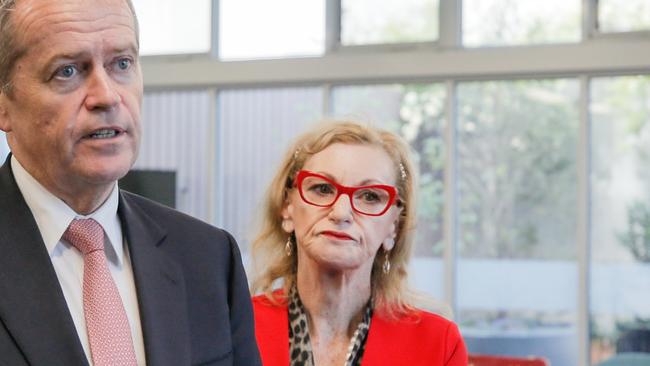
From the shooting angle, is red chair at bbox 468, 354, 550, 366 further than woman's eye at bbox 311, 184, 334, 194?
Yes

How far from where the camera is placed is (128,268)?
5.30 ft

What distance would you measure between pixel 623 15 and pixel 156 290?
6.43 metres

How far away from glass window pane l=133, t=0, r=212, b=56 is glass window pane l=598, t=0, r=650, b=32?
3.28 metres

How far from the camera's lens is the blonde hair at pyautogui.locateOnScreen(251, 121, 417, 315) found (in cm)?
292

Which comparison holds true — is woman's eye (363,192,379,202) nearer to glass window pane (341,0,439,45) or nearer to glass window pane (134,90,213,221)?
glass window pane (341,0,439,45)

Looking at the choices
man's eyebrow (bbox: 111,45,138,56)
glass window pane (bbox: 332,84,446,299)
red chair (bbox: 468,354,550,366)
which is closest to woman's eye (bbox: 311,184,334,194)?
man's eyebrow (bbox: 111,45,138,56)

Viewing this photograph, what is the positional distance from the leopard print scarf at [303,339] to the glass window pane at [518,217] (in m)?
4.85

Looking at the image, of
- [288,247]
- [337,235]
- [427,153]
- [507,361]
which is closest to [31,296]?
[337,235]

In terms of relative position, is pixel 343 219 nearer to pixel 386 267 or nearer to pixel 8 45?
pixel 386 267

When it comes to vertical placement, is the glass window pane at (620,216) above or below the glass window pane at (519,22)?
below

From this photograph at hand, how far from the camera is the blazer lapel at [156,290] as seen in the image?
1.53 m

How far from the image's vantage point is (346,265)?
2744mm

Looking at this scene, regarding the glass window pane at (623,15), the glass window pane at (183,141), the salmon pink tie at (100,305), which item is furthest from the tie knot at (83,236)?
the glass window pane at (183,141)

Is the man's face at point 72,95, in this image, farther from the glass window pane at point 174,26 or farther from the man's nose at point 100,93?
the glass window pane at point 174,26
